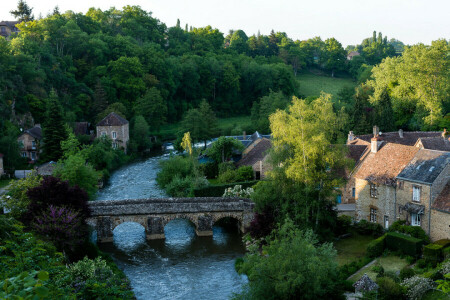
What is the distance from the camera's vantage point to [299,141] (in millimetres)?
30078

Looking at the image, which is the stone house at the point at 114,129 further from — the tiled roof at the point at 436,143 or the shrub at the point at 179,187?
the tiled roof at the point at 436,143

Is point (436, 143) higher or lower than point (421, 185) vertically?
higher

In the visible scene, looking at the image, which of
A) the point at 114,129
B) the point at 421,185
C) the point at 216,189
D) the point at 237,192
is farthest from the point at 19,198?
the point at 114,129

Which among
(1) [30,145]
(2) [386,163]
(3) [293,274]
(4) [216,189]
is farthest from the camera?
(1) [30,145]

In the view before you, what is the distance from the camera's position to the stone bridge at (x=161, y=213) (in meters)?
34.5

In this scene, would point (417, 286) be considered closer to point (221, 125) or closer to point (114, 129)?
point (114, 129)

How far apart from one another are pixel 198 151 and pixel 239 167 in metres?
7.29

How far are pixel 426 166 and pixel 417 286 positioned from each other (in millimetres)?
10007

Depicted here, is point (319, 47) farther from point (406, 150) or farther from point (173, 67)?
point (406, 150)

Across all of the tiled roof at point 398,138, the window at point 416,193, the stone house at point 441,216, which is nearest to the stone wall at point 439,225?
the stone house at point 441,216

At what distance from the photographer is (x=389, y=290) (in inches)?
869

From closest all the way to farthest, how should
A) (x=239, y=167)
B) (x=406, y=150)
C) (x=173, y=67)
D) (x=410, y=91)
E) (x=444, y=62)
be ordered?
(x=406, y=150) → (x=239, y=167) → (x=444, y=62) → (x=410, y=91) → (x=173, y=67)

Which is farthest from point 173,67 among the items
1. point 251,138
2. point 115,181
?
point 115,181

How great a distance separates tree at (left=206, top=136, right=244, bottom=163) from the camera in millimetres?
50062
